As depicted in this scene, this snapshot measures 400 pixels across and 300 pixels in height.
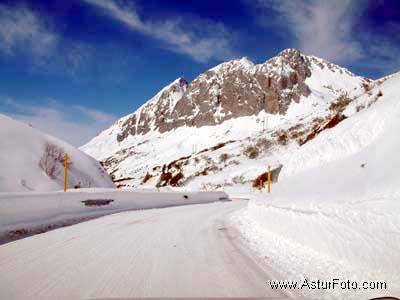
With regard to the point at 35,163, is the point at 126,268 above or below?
below

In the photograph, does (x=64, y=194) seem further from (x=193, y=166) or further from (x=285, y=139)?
(x=285, y=139)

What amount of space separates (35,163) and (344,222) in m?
39.5

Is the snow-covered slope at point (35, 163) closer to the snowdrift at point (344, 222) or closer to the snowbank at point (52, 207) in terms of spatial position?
the snowbank at point (52, 207)

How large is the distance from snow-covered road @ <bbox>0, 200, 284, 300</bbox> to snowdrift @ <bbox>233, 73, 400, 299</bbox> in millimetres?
848

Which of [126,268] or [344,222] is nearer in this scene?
[126,268]

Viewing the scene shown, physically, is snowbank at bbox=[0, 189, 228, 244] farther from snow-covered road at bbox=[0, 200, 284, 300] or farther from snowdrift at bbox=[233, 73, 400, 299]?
snowdrift at bbox=[233, 73, 400, 299]

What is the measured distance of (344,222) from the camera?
6.55 meters

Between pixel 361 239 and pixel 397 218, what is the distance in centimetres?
86

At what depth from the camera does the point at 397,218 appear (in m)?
5.26

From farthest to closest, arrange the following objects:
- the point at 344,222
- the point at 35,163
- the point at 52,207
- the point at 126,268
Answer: the point at 35,163, the point at 52,207, the point at 344,222, the point at 126,268

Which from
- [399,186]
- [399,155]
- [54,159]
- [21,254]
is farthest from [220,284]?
[54,159]

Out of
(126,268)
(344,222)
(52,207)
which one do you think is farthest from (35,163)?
(344,222)

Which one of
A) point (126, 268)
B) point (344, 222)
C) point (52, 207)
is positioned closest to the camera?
point (126, 268)

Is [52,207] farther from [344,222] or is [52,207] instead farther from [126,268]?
[344,222]
